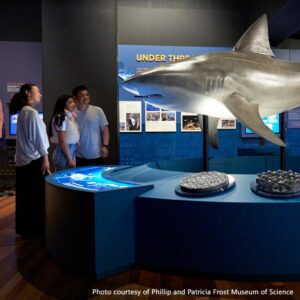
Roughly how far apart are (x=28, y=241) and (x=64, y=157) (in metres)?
0.89

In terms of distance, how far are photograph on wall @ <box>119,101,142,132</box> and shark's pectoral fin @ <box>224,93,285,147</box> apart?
9.72ft

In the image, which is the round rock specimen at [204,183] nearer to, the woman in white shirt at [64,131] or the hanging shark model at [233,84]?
the hanging shark model at [233,84]

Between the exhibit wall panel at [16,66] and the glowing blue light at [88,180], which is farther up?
the exhibit wall panel at [16,66]

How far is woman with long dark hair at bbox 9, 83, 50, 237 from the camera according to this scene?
3281 millimetres

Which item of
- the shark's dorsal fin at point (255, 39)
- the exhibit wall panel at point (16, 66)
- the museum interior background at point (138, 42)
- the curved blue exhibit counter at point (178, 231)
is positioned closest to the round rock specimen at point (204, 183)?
the curved blue exhibit counter at point (178, 231)

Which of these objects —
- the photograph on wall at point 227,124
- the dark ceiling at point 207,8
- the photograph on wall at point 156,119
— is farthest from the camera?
the photograph on wall at point 227,124

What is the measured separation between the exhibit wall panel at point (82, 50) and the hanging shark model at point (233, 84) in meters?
2.76

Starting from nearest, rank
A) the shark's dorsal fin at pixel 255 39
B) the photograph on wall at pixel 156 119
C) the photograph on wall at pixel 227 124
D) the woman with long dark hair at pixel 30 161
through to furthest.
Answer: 1. the shark's dorsal fin at pixel 255 39
2. the woman with long dark hair at pixel 30 161
3. the photograph on wall at pixel 156 119
4. the photograph on wall at pixel 227 124

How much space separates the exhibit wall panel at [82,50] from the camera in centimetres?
521

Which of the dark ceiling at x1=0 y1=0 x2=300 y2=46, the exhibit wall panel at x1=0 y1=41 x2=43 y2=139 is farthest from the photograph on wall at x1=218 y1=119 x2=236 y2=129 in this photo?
the exhibit wall panel at x1=0 y1=41 x2=43 y2=139

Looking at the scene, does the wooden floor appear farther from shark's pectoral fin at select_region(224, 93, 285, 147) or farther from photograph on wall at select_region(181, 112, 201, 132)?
photograph on wall at select_region(181, 112, 201, 132)

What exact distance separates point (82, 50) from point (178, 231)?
12.4 feet

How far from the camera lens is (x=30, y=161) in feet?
11.0

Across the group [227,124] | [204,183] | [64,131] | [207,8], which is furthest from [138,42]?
[204,183]
